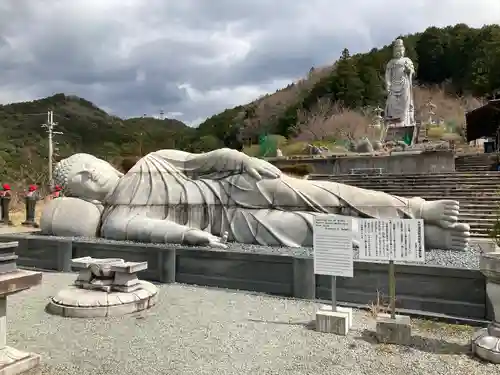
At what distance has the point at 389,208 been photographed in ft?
21.5

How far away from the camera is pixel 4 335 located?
3.23 m

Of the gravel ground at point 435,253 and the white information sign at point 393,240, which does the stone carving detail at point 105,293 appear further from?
the white information sign at point 393,240

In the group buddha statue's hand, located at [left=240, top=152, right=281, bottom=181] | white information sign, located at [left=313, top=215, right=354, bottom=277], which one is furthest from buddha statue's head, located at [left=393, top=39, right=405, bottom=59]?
white information sign, located at [left=313, top=215, right=354, bottom=277]

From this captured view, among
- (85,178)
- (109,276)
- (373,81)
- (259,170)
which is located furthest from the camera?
(373,81)

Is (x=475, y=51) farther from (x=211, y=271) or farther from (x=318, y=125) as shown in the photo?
(x=211, y=271)

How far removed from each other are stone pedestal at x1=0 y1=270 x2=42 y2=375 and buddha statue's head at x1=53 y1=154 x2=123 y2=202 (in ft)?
15.3

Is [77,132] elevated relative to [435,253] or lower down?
elevated

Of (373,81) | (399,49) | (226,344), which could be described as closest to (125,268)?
(226,344)

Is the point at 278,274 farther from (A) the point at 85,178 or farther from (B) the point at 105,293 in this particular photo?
(A) the point at 85,178

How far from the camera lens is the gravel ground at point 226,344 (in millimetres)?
3430

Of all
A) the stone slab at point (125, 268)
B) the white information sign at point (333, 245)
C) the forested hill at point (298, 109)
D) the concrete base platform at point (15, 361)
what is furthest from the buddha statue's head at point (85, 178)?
the forested hill at point (298, 109)

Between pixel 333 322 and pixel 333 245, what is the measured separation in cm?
68

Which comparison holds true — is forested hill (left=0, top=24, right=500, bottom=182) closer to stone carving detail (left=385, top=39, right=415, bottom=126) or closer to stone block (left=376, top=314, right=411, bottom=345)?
stone carving detail (left=385, top=39, right=415, bottom=126)

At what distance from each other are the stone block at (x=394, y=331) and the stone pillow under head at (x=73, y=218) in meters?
5.20
